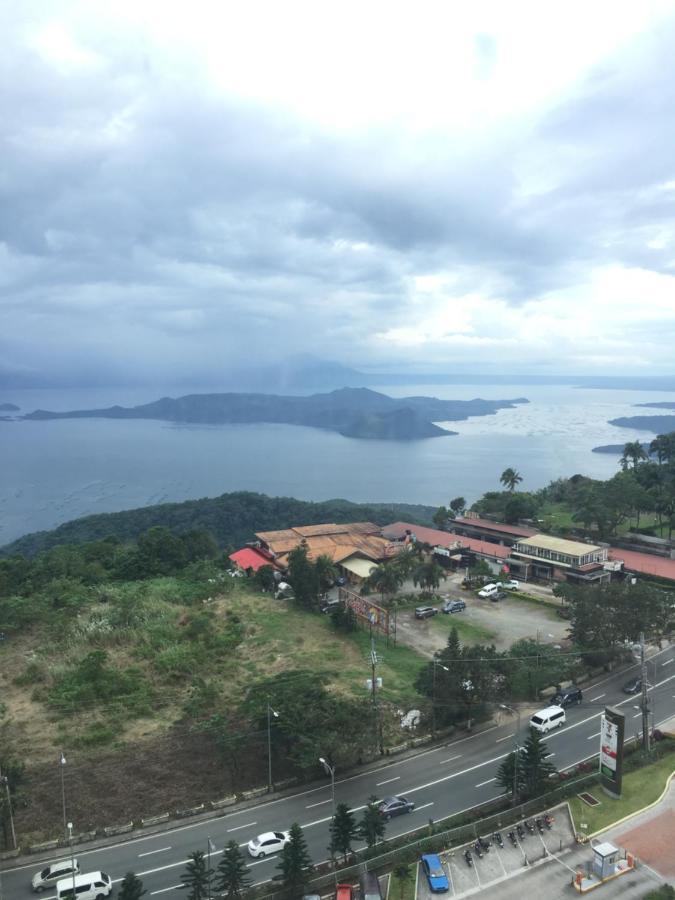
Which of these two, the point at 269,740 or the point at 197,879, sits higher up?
the point at 197,879

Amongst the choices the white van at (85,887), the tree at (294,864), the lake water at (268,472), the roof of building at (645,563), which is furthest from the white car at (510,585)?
the lake water at (268,472)

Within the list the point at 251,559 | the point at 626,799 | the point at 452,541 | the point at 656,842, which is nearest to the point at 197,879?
the point at 656,842

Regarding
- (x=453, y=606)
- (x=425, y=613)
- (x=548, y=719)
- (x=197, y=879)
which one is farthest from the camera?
(x=453, y=606)

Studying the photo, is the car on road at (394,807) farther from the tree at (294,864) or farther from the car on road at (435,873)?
the tree at (294,864)

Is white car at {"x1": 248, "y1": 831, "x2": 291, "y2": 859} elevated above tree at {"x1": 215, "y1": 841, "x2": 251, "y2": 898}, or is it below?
below

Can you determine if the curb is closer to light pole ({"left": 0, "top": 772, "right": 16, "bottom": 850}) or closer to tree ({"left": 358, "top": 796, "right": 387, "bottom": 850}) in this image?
tree ({"left": 358, "top": 796, "right": 387, "bottom": 850})

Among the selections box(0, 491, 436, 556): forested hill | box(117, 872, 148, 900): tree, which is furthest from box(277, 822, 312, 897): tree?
box(0, 491, 436, 556): forested hill

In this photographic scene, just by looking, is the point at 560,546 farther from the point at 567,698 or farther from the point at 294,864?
the point at 294,864

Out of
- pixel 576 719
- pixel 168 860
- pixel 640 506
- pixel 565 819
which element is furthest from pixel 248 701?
pixel 640 506
